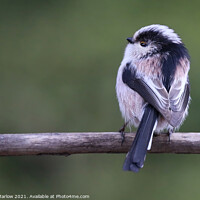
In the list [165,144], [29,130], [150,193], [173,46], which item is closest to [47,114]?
[29,130]

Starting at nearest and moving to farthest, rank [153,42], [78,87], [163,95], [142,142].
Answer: [142,142] < [163,95] < [153,42] < [78,87]

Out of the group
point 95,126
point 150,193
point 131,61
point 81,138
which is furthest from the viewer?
point 95,126

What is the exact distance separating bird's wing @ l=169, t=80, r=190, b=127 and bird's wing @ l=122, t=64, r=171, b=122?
0.05 meters

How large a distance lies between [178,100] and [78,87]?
2.53 metres

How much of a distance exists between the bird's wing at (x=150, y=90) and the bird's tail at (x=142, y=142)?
9cm

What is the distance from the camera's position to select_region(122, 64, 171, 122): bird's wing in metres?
4.68

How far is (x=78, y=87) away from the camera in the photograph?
7.15m

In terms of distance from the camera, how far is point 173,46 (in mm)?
5410

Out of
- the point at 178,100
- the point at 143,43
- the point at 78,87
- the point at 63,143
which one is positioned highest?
the point at 143,43

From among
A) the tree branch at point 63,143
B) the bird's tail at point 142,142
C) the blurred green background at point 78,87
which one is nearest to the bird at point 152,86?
→ the bird's tail at point 142,142

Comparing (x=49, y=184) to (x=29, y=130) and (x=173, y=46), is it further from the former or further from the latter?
(x=173, y=46)

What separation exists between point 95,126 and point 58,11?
7.63ft

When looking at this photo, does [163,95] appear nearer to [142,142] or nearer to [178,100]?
[178,100]

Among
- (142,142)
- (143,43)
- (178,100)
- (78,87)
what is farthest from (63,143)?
(78,87)
